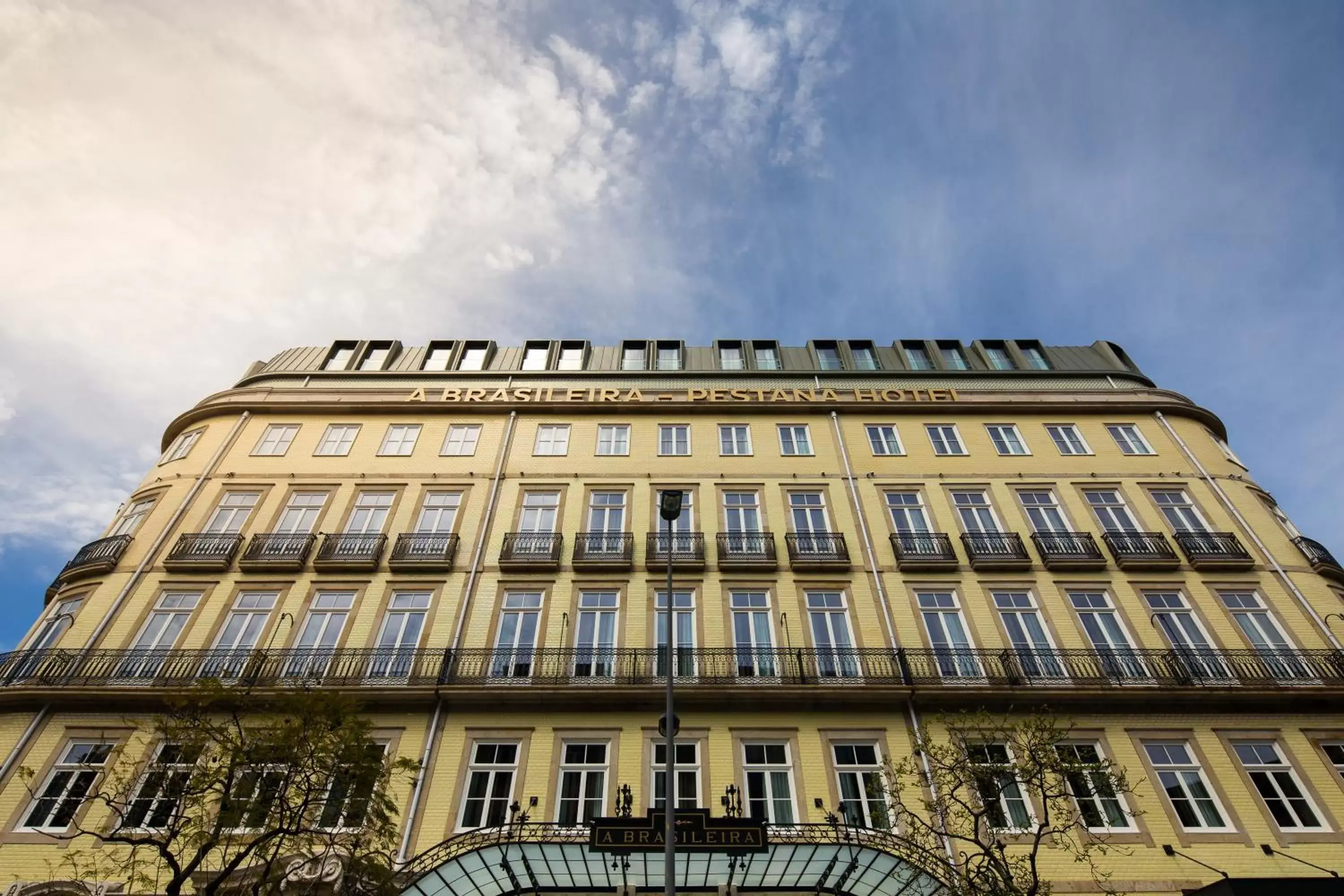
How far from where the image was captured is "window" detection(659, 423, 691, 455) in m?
26.8

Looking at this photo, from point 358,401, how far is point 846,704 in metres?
21.2

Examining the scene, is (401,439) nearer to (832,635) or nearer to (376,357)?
(376,357)

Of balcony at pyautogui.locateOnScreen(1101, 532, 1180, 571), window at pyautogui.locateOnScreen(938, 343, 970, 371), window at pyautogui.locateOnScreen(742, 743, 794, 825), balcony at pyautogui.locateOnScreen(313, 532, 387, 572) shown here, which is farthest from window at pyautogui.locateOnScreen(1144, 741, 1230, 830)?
balcony at pyautogui.locateOnScreen(313, 532, 387, 572)

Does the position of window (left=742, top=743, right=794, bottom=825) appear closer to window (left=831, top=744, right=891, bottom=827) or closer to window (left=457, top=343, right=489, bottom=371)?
window (left=831, top=744, right=891, bottom=827)

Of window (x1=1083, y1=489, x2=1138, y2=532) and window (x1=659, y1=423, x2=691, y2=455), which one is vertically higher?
window (x1=659, y1=423, x2=691, y2=455)

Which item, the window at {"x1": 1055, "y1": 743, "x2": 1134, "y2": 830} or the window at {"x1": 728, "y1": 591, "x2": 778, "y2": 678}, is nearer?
the window at {"x1": 1055, "y1": 743, "x2": 1134, "y2": 830}

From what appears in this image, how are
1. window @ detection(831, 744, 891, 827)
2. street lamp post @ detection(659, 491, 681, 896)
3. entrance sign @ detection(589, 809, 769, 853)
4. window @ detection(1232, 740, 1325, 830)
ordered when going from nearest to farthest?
1. street lamp post @ detection(659, 491, 681, 896)
2. entrance sign @ detection(589, 809, 769, 853)
3. window @ detection(1232, 740, 1325, 830)
4. window @ detection(831, 744, 891, 827)

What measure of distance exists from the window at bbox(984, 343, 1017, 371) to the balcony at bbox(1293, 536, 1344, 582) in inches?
447

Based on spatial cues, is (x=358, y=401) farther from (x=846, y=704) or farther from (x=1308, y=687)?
(x=1308, y=687)

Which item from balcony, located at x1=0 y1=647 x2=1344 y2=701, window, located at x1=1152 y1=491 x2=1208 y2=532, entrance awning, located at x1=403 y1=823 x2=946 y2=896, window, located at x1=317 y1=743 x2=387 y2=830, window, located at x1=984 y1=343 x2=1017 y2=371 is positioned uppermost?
window, located at x1=984 y1=343 x2=1017 y2=371

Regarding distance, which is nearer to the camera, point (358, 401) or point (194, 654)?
point (194, 654)

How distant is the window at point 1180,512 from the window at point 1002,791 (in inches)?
455

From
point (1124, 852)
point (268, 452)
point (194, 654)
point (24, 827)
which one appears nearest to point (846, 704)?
point (1124, 852)

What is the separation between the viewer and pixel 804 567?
22344 millimetres
